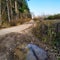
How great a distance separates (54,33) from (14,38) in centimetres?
269

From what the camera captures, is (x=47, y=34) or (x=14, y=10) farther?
(x=14, y=10)

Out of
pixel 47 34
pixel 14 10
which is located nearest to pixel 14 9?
pixel 14 10

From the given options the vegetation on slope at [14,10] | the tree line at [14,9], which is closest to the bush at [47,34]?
the vegetation on slope at [14,10]

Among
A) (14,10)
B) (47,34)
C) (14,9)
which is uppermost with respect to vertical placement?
(14,9)

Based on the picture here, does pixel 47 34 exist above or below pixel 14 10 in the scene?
below

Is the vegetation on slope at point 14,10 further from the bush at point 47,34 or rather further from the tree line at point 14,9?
the bush at point 47,34

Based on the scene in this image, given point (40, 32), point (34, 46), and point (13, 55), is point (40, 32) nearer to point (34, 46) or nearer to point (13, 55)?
point (34, 46)

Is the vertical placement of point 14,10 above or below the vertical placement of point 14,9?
below

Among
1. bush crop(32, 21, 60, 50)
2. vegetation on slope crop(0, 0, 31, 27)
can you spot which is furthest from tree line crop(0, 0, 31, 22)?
bush crop(32, 21, 60, 50)

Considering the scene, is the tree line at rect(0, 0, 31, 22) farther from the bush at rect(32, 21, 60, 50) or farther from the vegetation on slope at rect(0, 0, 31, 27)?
the bush at rect(32, 21, 60, 50)

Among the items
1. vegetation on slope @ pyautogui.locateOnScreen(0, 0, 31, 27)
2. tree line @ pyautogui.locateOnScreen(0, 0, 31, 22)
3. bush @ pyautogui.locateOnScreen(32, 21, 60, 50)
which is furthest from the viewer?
tree line @ pyautogui.locateOnScreen(0, 0, 31, 22)

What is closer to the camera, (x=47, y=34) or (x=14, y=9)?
(x=47, y=34)

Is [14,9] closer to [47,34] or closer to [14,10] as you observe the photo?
[14,10]

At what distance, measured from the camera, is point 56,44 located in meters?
10.4
